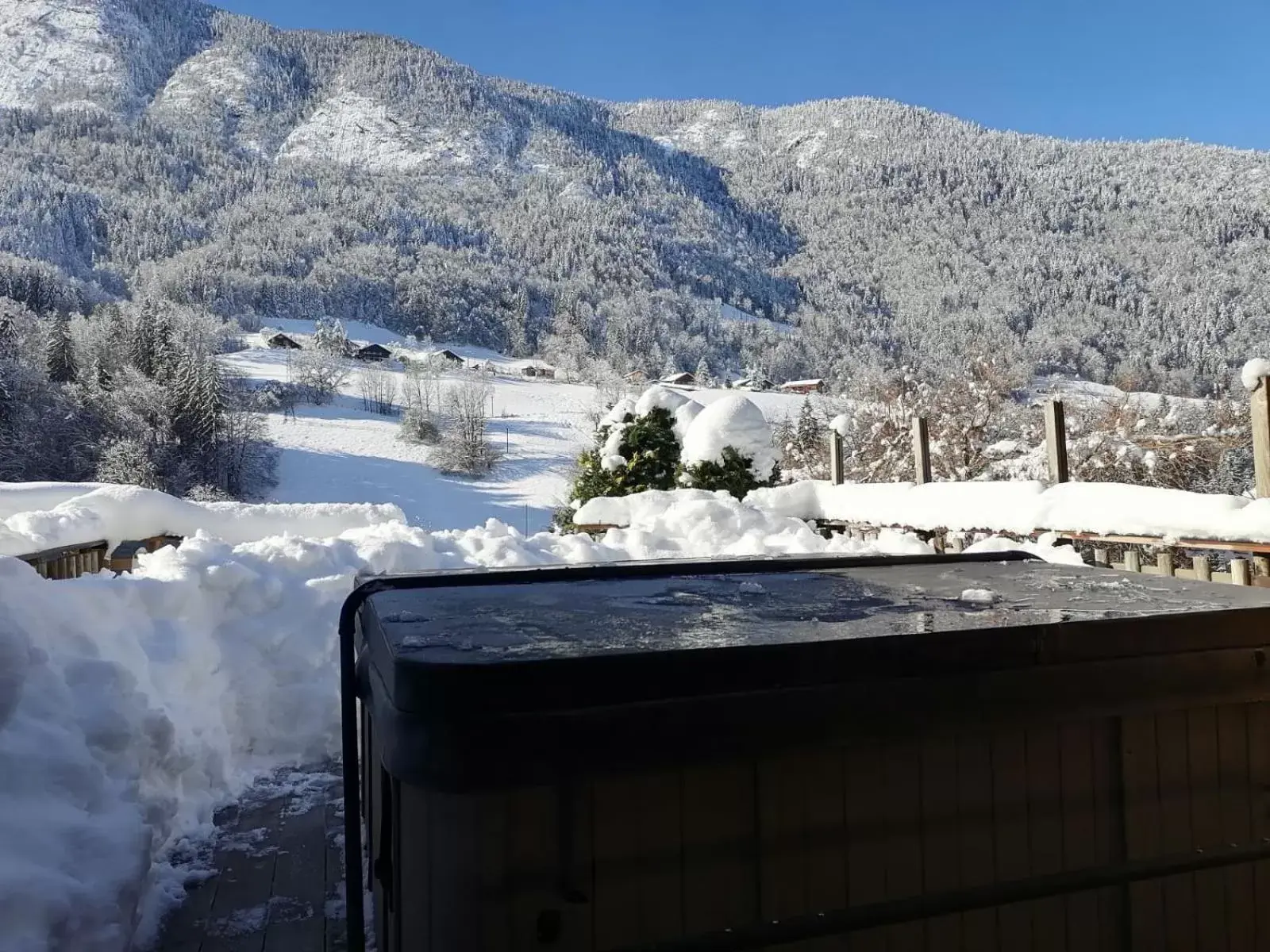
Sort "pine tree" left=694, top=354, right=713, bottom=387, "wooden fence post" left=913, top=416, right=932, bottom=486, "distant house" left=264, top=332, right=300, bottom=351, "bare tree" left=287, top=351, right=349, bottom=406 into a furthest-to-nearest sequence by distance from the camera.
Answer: "pine tree" left=694, top=354, right=713, bottom=387, "distant house" left=264, top=332, right=300, bottom=351, "bare tree" left=287, top=351, right=349, bottom=406, "wooden fence post" left=913, top=416, right=932, bottom=486

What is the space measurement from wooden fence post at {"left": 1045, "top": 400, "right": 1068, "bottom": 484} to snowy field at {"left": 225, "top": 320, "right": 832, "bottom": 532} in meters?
15.2

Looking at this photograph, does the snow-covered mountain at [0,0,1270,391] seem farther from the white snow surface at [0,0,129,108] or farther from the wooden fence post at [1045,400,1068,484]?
the wooden fence post at [1045,400,1068,484]

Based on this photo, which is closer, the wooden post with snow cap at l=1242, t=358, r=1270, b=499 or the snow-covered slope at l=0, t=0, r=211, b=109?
the wooden post with snow cap at l=1242, t=358, r=1270, b=499

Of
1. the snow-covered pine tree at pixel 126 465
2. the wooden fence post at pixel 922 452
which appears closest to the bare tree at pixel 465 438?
the snow-covered pine tree at pixel 126 465

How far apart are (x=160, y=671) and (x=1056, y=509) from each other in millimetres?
4393

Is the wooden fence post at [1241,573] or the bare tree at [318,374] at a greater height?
the bare tree at [318,374]

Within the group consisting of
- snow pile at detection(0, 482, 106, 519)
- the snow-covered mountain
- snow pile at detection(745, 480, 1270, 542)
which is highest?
the snow-covered mountain

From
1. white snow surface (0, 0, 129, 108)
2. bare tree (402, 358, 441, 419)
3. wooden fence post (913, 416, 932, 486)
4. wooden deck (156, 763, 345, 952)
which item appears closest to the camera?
wooden deck (156, 763, 345, 952)

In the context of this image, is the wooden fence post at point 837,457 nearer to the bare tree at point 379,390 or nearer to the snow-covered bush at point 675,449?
the snow-covered bush at point 675,449

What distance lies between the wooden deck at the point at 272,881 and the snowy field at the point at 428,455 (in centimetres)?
1694

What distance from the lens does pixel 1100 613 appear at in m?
1.56

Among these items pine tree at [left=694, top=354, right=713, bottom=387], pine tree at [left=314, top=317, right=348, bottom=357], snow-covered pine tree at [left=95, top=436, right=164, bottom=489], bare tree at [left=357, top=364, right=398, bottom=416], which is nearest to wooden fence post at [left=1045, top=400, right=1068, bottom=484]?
snow-covered pine tree at [left=95, top=436, right=164, bottom=489]

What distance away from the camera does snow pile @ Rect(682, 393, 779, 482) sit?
9.25m

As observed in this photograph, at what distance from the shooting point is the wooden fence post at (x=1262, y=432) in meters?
3.65
